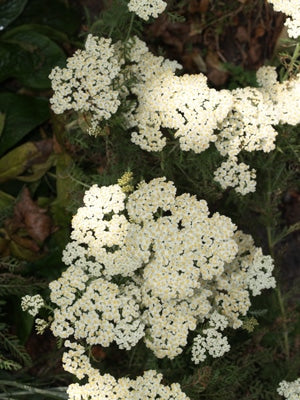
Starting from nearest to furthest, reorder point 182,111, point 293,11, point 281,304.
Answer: point 182,111 < point 293,11 < point 281,304

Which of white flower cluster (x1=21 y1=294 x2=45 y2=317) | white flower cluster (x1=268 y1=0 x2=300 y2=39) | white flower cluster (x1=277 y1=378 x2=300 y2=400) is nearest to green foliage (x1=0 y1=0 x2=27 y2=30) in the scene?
white flower cluster (x1=268 y1=0 x2=300 y2=39)

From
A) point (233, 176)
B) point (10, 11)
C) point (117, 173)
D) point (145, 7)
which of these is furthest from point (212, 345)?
point (10, 11)

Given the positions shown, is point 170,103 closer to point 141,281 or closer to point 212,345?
point 141,281

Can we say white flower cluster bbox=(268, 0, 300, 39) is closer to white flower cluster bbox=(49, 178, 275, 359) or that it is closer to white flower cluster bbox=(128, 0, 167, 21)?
white flower cluster bbox=(128, 0, 167, 21)

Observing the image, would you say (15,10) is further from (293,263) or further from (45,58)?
(293,263)

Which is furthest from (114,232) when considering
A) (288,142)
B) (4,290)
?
(288,142)

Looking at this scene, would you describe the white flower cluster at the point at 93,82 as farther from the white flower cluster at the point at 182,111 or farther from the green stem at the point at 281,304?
the green stem at the point at 281,304
